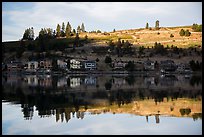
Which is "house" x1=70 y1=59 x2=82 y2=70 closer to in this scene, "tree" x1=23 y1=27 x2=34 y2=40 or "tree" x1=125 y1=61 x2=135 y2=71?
"tree" x1=125 y1=61 x2=135 y2=71

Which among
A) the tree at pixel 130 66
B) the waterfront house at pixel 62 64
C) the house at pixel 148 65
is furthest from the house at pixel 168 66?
the waterfront house at pixel 62 64

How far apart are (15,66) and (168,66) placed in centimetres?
5234

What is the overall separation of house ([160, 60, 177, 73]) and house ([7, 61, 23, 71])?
4848cm

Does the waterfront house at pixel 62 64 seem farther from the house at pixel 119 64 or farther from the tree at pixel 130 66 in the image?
the tree at pixel 130 66

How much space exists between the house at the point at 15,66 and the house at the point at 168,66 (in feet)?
159

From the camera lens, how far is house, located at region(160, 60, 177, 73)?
114 metres

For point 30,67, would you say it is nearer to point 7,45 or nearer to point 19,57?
point 19,57

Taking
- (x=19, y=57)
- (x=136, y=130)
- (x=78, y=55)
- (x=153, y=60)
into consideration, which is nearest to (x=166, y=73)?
(x=153, y=60)

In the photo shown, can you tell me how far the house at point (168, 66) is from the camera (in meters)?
114

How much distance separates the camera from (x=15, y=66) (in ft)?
433

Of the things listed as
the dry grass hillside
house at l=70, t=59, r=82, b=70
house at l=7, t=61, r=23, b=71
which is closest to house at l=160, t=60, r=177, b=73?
the dry grass hillside

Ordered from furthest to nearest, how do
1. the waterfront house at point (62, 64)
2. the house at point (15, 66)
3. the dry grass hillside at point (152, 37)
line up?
the dry grass hillside at point (152, 37) → the house at point (15, 66) → the waterfront house at point (62, 64)

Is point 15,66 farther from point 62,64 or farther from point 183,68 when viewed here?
point 183,68

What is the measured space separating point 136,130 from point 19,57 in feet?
408
